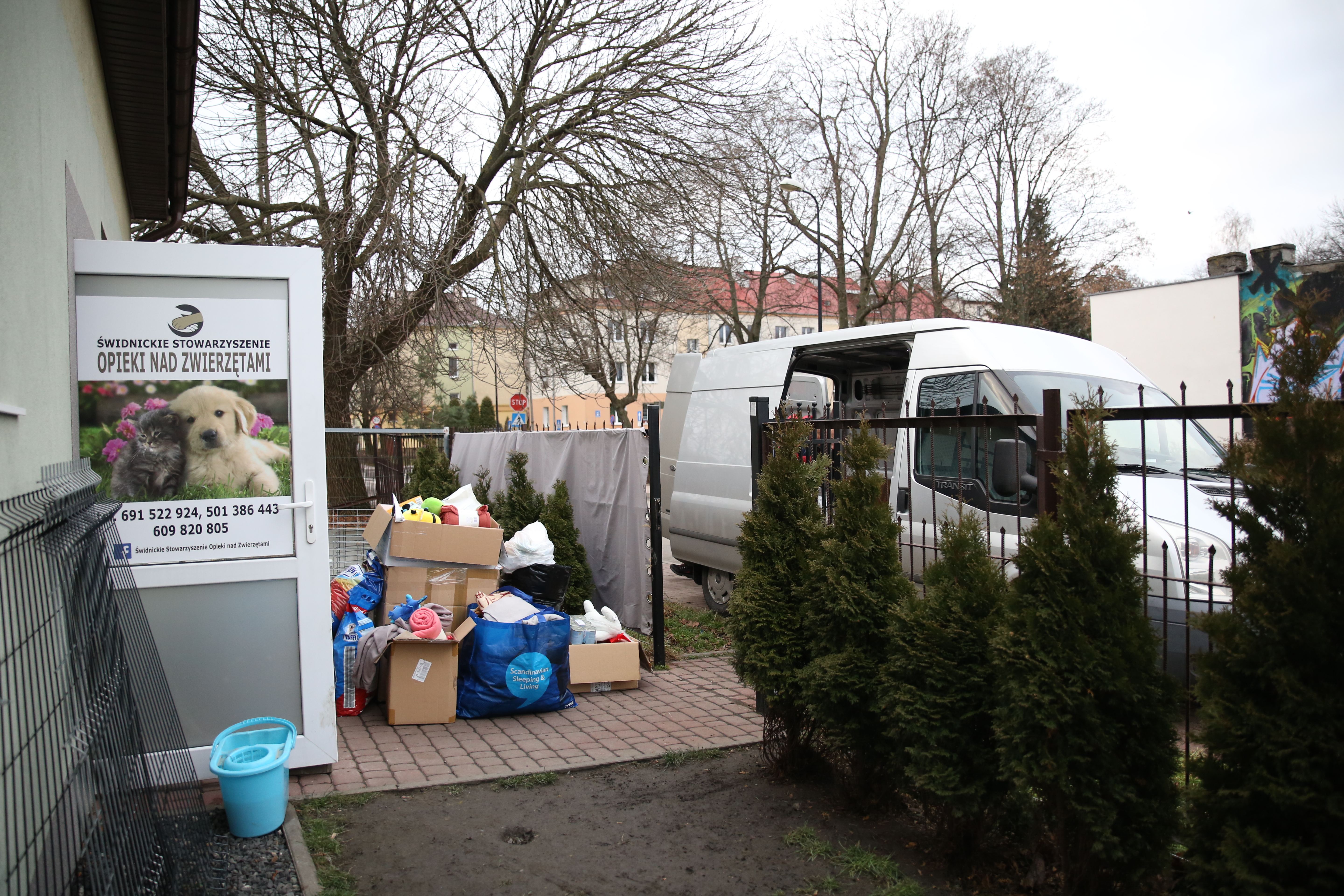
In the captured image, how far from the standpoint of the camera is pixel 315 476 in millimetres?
4602

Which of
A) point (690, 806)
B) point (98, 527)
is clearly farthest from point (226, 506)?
point (690, 806)

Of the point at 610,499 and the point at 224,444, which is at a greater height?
the point at 224,444

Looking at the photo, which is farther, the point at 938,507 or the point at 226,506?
the point at 938,507

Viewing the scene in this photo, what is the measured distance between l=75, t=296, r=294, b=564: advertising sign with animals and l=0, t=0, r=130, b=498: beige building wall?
0.17 meters

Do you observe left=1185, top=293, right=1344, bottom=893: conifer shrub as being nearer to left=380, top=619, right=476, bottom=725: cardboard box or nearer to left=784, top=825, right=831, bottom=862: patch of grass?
left=784, top=825, right=831, bottom=862: patch of grass

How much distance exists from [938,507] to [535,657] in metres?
3.00

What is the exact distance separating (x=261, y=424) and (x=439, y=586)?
228 centimetres

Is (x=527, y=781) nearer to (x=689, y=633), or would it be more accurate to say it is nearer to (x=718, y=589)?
A: (x=689, y=633)

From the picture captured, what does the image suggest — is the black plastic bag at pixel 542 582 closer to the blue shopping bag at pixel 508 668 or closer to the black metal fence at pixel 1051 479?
the blue shopping bag at pixel 508 668

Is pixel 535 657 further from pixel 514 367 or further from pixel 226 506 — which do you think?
pixel 514 367

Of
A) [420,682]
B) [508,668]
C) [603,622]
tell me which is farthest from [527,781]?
[603,622]

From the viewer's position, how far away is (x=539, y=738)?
5.27 metres

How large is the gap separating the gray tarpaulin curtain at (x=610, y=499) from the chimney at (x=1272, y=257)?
613 inches

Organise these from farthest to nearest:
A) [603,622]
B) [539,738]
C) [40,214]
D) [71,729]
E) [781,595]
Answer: [603,622], [539,738], [781,595], [40,214], [71,729]
